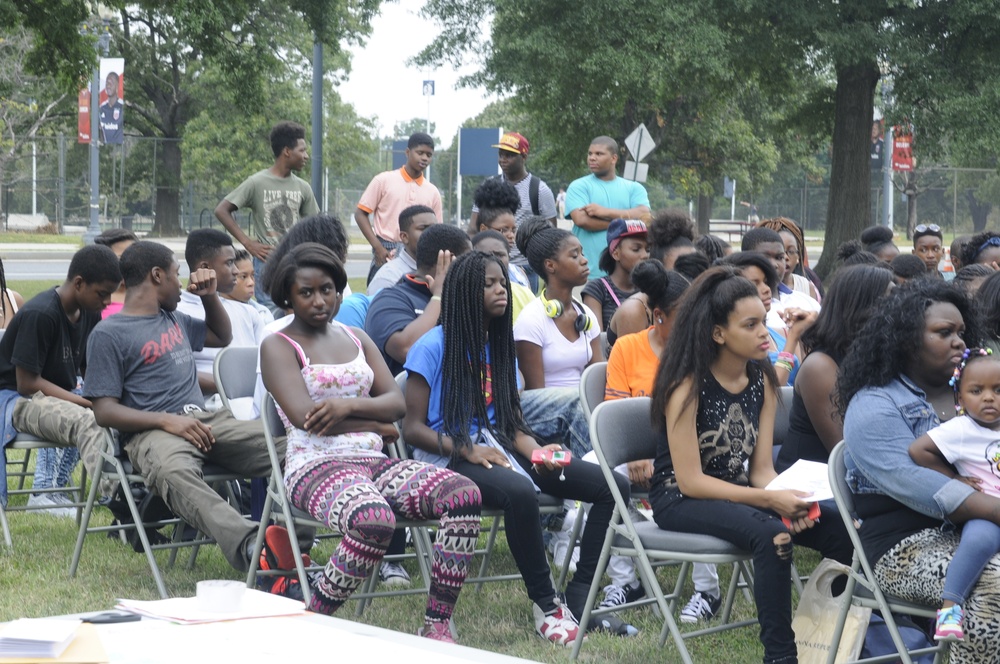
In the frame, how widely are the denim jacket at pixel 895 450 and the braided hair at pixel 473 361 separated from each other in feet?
5.10

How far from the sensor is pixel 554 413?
561 cm

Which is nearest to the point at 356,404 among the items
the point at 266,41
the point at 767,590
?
the point at 767,590

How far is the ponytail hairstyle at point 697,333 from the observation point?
445 centimetres

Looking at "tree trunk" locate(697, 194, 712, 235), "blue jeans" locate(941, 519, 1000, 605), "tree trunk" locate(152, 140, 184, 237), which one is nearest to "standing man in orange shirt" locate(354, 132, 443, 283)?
"blue jeans" locate(941, 519, 1000, 605)

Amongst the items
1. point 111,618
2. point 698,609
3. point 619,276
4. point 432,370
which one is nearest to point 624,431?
point 432,370

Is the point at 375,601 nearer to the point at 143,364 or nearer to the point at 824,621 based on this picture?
the point at 143,364

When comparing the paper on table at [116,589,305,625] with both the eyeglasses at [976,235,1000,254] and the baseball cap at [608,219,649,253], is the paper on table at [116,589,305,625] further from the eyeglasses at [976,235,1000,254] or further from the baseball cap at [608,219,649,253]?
the eyeglasses at [976,235,1000,254]

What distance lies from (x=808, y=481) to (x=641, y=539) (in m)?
0.63

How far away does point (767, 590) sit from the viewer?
4152 mm

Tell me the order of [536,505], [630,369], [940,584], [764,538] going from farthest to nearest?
[630,369] < [536,505] < [764,538] < [940,584]

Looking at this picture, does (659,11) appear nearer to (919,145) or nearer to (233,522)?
(919,145)

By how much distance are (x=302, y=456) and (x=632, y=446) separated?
4.28 ft

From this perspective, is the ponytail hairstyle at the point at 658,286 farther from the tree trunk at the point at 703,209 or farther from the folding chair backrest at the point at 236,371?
→ the tree trunk at the point at 703,209

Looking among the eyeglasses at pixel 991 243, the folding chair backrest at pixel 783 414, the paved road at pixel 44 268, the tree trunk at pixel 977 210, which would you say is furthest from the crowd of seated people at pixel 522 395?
the tree trunk at pixel 977 210
